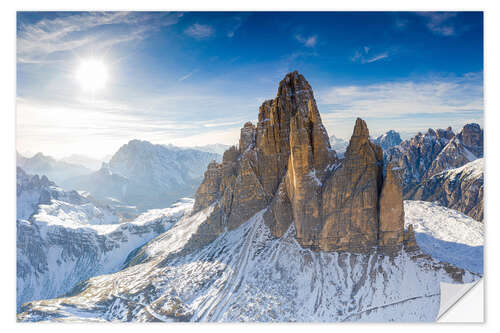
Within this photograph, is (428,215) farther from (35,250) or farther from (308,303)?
(35,250)

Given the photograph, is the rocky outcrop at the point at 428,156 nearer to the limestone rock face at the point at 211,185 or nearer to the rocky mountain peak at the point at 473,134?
the rocky mountain peak at the point at 473,134

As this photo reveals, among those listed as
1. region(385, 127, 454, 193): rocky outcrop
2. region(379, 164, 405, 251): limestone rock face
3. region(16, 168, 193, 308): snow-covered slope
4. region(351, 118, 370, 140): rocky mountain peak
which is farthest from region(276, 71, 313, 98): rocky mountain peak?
region(385, 127, 454, 193): rocky outcrop

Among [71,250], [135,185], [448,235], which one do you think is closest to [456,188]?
[448,235]

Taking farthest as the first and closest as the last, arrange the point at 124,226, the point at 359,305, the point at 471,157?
the point at 471,157 → the point at 124,226 → the point at 359,305

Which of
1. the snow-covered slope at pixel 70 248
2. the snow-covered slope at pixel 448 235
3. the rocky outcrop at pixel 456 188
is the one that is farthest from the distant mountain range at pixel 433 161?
the snow-covered slope at pixel 70 248

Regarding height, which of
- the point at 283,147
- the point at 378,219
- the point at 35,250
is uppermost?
the point at 283,147

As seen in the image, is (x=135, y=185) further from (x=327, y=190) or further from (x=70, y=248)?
(x=327, y=190)

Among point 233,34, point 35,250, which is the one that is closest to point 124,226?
point 35,250
